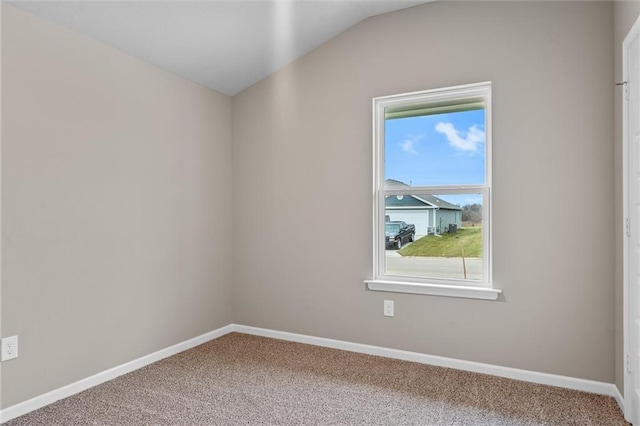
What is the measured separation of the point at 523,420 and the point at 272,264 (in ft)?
7.14

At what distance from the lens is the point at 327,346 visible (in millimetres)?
3379

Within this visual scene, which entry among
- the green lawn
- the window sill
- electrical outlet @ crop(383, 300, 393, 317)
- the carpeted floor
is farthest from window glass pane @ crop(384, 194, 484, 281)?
the carpeted floor

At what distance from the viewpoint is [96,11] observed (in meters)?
2.40

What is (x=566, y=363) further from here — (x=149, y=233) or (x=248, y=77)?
(x=248, y=77)

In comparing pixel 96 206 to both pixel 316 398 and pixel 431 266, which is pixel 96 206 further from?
pixel 431 266

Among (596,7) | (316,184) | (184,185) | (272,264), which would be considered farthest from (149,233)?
(596,7)

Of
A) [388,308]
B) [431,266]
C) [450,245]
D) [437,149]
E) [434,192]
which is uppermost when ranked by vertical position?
[437,149]

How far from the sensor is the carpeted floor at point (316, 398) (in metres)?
2.21

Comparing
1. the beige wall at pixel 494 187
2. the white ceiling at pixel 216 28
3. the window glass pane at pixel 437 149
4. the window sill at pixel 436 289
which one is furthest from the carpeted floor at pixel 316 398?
the white ceiling at pixel 216 28

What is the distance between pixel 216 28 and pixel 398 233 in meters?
1.99

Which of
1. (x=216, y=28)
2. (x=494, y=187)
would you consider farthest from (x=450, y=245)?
(x=216, y=28)

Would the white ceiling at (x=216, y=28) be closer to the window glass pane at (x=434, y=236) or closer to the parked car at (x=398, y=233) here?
the window glass pane at (x=434, y=236)

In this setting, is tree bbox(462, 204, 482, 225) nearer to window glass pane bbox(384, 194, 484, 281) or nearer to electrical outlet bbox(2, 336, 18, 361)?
window glass pane bbox(384, 194, 484, 281)

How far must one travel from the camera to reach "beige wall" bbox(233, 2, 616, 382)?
254cm
